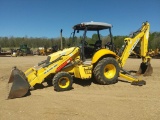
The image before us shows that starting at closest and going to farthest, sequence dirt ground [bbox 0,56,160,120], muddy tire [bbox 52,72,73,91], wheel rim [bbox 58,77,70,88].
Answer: dirt ground [bbox 0,56,160,120]
muddy tire [bbox 52,72,73,91]
wheel rim [bbox 58,77,70,88]

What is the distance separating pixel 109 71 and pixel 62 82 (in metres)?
2.23

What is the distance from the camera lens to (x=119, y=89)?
8.91m

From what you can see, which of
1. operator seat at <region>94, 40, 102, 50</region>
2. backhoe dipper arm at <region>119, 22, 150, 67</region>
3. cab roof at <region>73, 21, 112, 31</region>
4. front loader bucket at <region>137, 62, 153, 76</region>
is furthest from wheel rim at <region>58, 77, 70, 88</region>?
front loader bucket at <region>137, 62, 153, 76</region>

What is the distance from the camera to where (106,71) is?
10.0 meters

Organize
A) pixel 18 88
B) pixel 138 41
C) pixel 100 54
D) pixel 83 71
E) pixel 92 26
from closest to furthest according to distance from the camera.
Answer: pixel 18 88 → pixel 83 71 → pixel 100 54 → pixel 92 26 → pixel 138 41

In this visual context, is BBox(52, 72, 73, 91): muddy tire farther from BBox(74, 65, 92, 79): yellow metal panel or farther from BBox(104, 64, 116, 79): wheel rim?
BBox(104, 64, 116, 79): wheel rim

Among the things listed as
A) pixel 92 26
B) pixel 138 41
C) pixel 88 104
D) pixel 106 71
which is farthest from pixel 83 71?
pixel 138 41

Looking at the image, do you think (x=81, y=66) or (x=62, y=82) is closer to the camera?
(x=62, y=82)

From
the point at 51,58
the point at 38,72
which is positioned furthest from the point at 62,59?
the point at 38,72

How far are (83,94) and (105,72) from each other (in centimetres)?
212

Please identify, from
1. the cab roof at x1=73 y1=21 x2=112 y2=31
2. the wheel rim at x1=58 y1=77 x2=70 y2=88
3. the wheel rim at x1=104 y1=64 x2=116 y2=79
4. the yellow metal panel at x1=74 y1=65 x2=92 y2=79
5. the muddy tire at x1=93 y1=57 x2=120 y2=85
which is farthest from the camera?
the wheel rim at x1=104 y1=64 x2=116 y2=79

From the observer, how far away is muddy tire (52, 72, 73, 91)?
8.56 m

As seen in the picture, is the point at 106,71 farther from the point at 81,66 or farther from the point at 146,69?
the point at 146,69

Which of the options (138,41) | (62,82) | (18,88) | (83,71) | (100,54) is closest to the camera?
(18,88)
